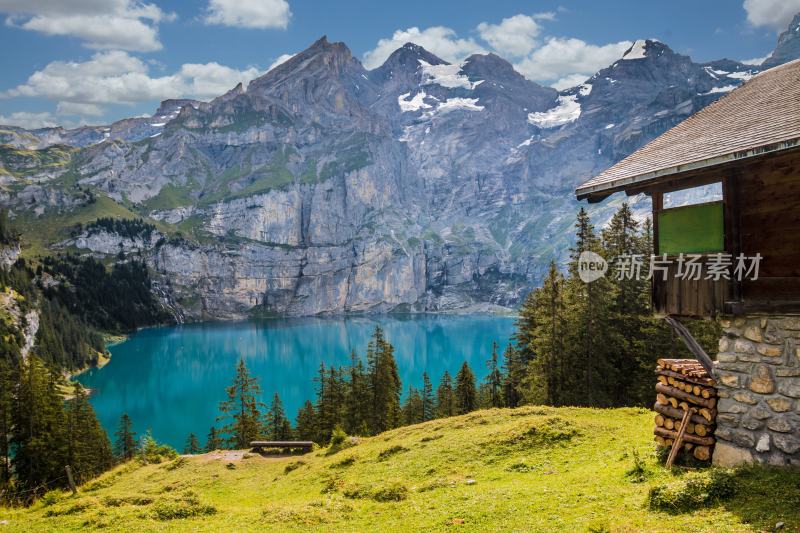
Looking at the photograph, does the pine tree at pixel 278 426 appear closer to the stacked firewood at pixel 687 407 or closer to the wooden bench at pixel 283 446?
the wooden bench at pixel 283 446

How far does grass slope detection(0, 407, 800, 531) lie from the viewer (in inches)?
408

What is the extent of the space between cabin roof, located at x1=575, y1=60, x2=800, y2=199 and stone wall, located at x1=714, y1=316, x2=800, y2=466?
388 centimetres

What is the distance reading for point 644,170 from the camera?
41.5 feet

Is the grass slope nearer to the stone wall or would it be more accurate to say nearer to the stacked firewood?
the stone wall

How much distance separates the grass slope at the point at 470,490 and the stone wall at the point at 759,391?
637 mm

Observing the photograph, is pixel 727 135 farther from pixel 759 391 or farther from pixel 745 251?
pixel 759 391

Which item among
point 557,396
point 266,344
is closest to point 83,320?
point 266,344

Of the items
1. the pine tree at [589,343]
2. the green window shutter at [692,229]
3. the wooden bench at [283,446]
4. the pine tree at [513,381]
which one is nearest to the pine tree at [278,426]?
the pine tree at [513,381]

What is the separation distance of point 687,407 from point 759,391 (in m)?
1.91

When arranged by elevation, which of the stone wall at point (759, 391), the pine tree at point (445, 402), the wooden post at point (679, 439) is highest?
the stone wall at point (759, 391)

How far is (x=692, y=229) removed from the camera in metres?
12.9

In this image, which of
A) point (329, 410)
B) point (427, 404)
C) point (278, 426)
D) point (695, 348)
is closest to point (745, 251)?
point (695, 348)

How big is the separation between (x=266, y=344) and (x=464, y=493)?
631 ft

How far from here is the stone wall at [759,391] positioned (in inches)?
428
